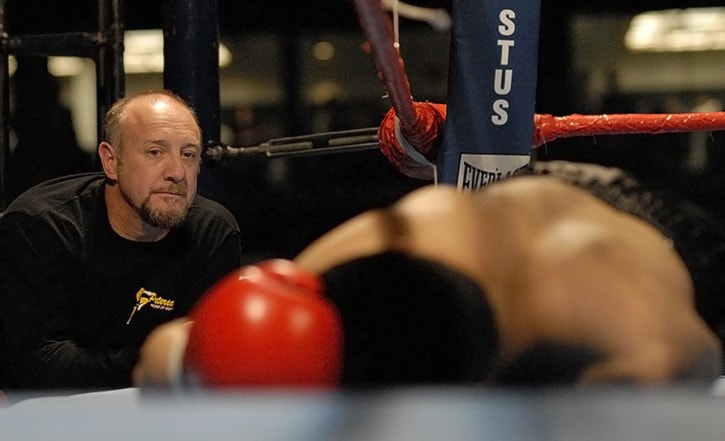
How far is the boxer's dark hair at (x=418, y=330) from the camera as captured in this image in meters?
0.77

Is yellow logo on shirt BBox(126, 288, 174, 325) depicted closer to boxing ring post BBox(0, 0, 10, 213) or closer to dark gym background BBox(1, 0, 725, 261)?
boxing ring post BBox(0, 0, 10, 213)

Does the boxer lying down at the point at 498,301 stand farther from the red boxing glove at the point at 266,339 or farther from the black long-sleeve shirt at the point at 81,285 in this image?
the black long-sleeve shirt at the point at 81,285

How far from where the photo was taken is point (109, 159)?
167 cm

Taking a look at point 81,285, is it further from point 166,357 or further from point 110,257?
point 166,357

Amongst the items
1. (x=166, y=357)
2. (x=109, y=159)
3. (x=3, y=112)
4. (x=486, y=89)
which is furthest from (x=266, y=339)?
(x=3, y=112)

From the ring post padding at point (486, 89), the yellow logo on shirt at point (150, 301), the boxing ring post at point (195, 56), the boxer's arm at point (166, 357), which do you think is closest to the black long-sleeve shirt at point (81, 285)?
the yellow logo on shirt at point (150, 301)

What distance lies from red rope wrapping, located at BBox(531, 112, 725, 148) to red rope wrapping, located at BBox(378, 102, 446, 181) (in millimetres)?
226

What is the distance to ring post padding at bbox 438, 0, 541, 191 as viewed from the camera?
4.52ft

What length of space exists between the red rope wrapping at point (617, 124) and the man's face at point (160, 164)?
569 millimetres

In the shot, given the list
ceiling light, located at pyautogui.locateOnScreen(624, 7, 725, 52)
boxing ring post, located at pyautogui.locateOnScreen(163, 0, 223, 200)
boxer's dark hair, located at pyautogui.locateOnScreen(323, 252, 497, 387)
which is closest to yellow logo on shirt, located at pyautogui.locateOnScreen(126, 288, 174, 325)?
boxing ring post, located at pyautogui.locateOnScreen(163, 0, 223, 200)

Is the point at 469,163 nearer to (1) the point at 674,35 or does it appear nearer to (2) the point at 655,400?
(2) the point at 655,400

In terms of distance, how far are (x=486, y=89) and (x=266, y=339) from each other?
71cm

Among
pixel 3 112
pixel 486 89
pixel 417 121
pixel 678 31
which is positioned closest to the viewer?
pixel 486 89

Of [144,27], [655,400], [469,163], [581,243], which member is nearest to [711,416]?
[655,400]
